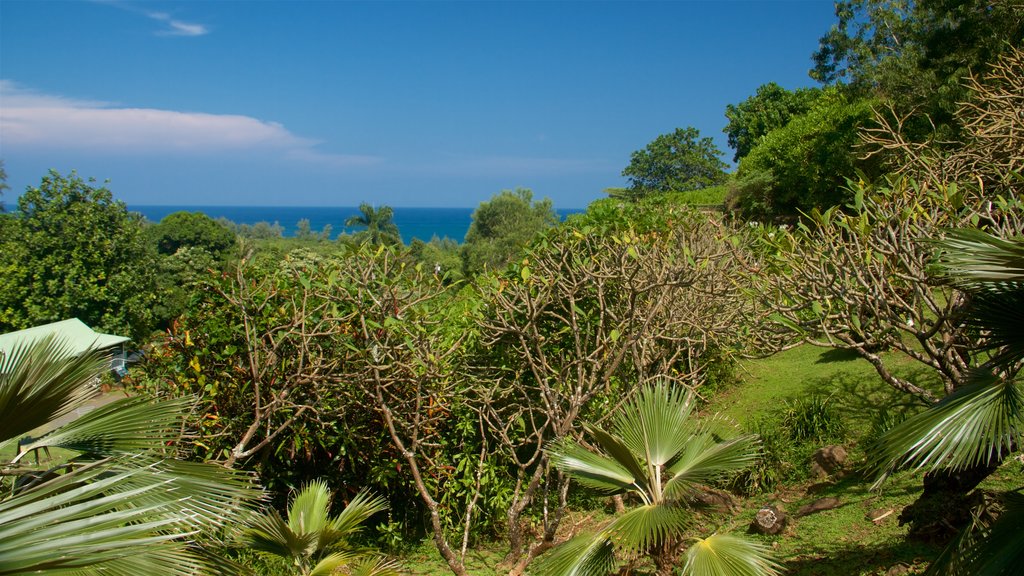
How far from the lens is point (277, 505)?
6523 mm

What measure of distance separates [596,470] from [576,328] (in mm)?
1931

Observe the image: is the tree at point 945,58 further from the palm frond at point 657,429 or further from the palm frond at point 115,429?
the palm frond at point 115,429

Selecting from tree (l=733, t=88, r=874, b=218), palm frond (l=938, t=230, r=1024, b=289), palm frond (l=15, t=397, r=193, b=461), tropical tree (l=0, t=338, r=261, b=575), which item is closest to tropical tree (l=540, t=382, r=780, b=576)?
palm frond (l=938, t=230, r=1024, b=289)

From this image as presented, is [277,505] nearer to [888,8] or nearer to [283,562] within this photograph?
[283,562]

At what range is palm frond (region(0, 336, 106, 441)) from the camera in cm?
302

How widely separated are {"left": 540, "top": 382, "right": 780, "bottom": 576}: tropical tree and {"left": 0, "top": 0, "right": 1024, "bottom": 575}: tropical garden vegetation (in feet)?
0.06

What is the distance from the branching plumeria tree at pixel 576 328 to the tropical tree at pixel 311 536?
130 cm

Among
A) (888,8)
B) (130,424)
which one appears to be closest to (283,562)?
(130,424)

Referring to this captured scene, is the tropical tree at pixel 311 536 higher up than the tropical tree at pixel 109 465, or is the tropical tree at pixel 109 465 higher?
the tropical tree at pixel 109 465

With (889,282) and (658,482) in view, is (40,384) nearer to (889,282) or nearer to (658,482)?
(658,482)


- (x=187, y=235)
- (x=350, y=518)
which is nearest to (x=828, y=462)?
(x=350, y=518)

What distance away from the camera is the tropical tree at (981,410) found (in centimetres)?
285

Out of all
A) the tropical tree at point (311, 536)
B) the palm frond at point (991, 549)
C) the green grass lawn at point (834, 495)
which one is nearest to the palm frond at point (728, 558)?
the palm frond at point (991, 549)

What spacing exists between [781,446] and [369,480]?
4.11m
